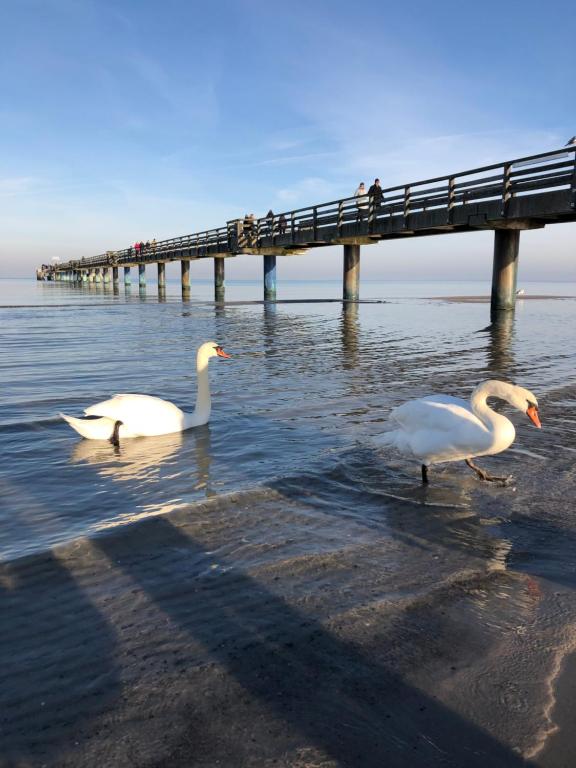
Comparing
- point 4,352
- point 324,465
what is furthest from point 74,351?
point 324,465

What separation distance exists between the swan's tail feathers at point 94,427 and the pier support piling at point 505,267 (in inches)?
662

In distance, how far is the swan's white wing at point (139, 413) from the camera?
593cm

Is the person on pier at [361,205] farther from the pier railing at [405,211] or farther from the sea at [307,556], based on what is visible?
the sea at [307,556]

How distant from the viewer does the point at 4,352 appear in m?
12.7

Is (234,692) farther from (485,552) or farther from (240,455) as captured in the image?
(240,455)

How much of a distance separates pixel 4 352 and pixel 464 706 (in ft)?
41.1

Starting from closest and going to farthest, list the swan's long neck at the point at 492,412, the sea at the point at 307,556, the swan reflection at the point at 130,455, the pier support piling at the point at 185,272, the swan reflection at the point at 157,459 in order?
the sea at the point at 307,556, the swan's long neck at the point at 492,412, the swan reflection at the point at 157,459, the swan reflection at the point at 130,455, the pier support piling at the point at 185,272

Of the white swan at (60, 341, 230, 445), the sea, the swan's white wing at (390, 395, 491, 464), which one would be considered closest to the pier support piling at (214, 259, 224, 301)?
the sea

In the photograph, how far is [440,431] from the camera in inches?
175

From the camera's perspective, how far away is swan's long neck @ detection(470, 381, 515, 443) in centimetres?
431

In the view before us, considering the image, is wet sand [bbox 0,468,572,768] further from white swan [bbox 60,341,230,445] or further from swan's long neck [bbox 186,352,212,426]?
swan's long neck [bbox 186,352,212,426]

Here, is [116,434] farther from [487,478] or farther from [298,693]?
[298,693]

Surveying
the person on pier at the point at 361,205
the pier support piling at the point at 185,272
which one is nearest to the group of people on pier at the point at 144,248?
the pier support piling at the point at 185,272

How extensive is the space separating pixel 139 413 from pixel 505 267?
55.3 ft
